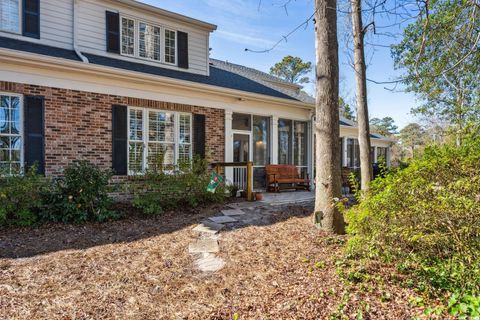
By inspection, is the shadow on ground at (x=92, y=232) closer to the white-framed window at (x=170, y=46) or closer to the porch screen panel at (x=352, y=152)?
the white-framed window at (x=170, y=46)

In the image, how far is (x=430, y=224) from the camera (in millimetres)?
3420

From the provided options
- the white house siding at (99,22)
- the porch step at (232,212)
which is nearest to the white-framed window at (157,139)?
the porch step at (232,212)

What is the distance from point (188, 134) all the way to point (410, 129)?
36.6 metres

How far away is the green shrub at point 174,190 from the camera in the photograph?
6922mm

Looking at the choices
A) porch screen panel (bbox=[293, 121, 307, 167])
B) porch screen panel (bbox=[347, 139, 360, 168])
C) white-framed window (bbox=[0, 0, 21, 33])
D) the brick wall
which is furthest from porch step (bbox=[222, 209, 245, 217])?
porch screen panel (bbox=[347, 139, 360, 168])

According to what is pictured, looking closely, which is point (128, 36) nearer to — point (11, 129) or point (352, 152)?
point (11, 129)

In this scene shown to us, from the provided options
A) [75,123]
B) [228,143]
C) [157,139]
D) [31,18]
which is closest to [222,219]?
[157,139]

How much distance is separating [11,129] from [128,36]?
407 centimetres

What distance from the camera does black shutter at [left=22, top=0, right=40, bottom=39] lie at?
751 centimetres

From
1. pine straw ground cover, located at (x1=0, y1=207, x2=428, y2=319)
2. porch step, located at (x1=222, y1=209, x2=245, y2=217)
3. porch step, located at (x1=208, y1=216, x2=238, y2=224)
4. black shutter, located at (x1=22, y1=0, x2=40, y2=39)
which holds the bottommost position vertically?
pine straw ground cover, located at (x1=0, y1=207, x2=428, y2=319)

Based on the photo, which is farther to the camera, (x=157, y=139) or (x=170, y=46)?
(x=170, y=46)

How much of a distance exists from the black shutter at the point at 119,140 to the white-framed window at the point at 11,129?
1827 millimetres

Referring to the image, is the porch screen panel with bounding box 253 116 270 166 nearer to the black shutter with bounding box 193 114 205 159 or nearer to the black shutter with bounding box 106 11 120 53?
the black shutter with bounding box 193 114 205 159

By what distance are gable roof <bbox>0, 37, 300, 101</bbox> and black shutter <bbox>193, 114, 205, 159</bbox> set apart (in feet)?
3.74
